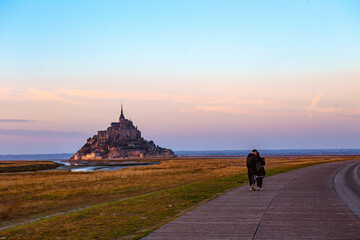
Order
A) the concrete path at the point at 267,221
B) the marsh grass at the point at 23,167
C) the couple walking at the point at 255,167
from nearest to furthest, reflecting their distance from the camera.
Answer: the concrete path at the point at 267,221
the couple walking at the point at 255,167
the marsh grass at the point at 23,167

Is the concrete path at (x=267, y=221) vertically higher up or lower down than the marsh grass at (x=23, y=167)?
higher up

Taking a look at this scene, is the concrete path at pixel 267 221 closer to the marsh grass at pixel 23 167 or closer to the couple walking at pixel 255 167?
the couple walking at pixel 255 167

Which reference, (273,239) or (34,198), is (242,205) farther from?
(34,198)

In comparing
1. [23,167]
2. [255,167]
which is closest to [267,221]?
[255,167]

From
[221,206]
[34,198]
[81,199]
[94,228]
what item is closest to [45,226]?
[94,228]

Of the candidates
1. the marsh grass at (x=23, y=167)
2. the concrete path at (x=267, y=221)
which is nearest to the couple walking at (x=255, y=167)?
the concrete path at (x=267, y=221)

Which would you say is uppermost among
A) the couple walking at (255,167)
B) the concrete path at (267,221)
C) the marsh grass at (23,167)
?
the couple walking at (255,167)

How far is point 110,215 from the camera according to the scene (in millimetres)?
12953

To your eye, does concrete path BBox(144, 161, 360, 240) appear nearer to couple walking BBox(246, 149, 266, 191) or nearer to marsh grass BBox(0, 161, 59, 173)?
couple walking BBox(246, 149, 266, 191)

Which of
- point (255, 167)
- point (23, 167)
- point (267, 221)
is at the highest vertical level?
point (255, 167)

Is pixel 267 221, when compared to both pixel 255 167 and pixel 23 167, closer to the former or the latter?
pixel 255 167

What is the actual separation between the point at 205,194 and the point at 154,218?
23.6 feet

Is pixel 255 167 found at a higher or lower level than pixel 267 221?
higher

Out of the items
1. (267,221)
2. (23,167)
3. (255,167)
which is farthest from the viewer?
(23,167)
